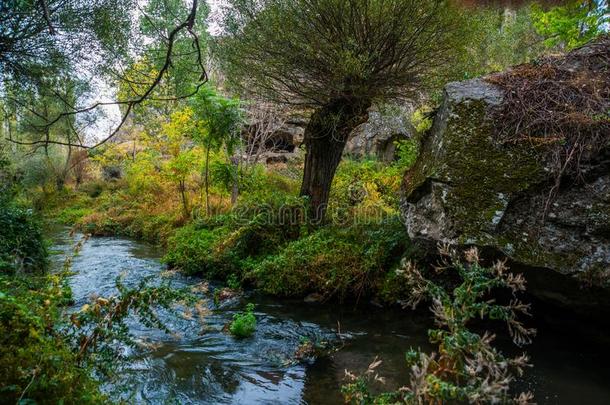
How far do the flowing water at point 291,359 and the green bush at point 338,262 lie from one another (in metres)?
0.32

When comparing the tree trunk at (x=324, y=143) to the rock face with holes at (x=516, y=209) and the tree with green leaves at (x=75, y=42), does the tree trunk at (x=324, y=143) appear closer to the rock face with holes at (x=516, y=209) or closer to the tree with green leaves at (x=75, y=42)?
the tree with green leaves at (x=75, y=42)

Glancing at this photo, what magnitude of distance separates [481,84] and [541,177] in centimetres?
160

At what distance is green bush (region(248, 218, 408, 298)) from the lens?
5789 millimetres

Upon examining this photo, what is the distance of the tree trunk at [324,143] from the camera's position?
7.27m

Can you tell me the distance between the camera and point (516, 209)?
156 inches

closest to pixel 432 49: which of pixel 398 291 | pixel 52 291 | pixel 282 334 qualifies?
pixel 398 291

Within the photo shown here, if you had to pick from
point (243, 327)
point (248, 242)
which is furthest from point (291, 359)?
point (248, 242)

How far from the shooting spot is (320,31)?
6211 millimetres

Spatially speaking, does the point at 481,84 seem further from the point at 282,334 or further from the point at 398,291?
the point at 282,334

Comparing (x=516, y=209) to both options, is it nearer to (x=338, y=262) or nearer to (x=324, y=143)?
(x=338, y=262)

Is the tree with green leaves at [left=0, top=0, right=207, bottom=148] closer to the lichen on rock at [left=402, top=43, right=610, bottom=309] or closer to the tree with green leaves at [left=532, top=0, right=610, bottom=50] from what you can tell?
the lichen on rock at [left=402, top=43, right=610, bottom=309]

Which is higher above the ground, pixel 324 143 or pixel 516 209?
pixel 324 143

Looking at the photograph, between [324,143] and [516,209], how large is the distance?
14.7 ft

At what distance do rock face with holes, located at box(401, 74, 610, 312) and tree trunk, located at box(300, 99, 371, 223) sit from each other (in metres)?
2.85
